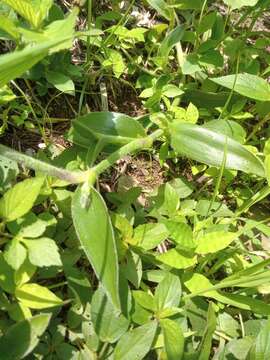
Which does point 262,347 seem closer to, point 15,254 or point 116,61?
point 15,254

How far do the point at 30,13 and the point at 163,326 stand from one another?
0.79 meters

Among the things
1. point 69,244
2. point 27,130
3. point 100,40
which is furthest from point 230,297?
point 100,40

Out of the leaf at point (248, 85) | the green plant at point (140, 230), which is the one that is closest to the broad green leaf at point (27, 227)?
the green plant at point (140, 230)

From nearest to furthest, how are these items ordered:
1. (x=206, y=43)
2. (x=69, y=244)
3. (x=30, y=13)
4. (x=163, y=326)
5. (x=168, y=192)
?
(x=30, y=13) < (x=163, y=326) < (x=69, y=244) < (x=168, y=192) < (x=206, y=43)

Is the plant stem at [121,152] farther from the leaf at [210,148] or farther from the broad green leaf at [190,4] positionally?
the broad green leaf at [190,4]

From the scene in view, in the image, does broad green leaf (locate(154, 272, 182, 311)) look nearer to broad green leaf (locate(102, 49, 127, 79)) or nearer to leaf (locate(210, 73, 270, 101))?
leaf (locate(210, 73, 270, 101))

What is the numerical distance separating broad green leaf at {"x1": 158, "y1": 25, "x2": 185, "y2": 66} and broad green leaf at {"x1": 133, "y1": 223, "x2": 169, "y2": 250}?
24.1 inches

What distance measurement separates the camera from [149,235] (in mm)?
1394

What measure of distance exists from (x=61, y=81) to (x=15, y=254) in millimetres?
601

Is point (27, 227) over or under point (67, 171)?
under

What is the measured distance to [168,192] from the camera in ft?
4.85

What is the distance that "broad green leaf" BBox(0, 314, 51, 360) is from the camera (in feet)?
3.64

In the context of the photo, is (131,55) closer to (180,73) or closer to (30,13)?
(180,73)

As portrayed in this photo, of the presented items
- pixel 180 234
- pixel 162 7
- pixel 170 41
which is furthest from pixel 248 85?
pixel 180 234
